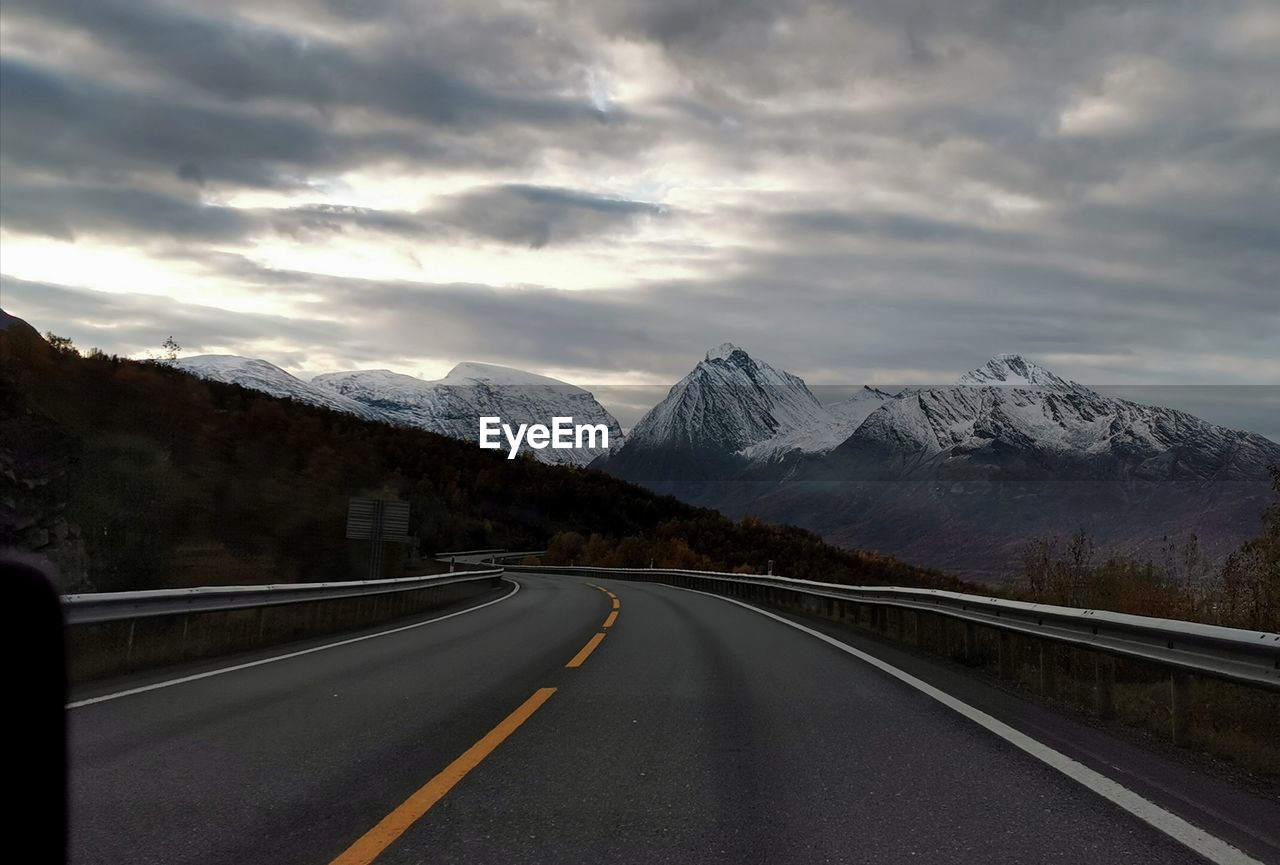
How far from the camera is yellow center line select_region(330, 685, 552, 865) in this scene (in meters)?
4.08

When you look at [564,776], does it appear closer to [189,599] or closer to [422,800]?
[422,800]

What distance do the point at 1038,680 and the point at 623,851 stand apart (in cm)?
681

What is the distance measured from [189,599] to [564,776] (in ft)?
21.9

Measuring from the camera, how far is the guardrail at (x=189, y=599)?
8.41 meters

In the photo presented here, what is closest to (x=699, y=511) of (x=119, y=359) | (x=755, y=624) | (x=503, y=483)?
(x=503, y=483)

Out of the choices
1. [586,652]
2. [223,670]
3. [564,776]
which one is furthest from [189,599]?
[564,776]

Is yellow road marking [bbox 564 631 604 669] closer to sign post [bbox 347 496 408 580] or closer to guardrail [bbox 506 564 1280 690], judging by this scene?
guardrail [bbox 506 564 1280 690]

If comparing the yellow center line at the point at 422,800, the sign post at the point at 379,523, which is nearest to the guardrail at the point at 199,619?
the yellow center line at the point at 422,800

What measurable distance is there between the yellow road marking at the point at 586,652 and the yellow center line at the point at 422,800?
129 inches

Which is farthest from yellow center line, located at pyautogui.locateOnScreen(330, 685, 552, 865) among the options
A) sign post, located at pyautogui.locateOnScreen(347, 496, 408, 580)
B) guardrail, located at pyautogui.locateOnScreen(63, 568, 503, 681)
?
sign post, located at pyautogui.locateOnScreen(347, 496, 408, 580)

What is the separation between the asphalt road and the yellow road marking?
0.88 m

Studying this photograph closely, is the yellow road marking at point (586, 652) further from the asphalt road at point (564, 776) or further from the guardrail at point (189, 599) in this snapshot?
the guardrail at point (189, 599)

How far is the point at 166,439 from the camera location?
38.9m

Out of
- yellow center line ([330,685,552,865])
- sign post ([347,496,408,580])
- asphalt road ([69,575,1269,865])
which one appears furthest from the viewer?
sign post ([347,496,408,580])
